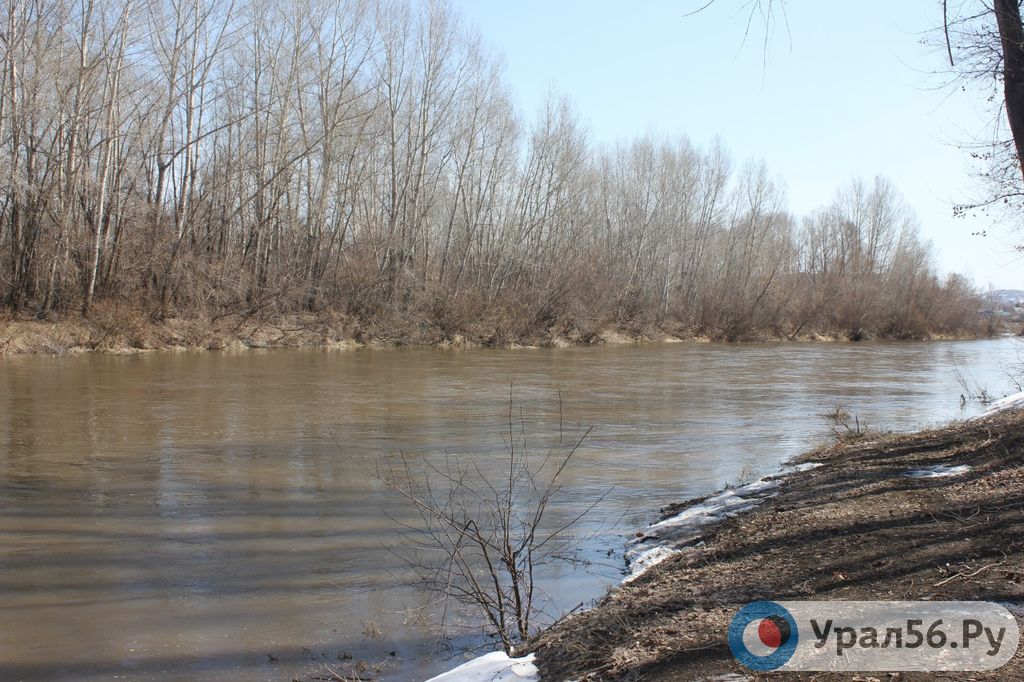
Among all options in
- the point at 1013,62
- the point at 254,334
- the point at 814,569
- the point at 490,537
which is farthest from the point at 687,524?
the point at 254,334

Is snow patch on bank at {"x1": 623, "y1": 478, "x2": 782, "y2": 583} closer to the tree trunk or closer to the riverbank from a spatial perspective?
the tree trunk

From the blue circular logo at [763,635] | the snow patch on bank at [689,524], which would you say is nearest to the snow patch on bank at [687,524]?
the snow patch on bank at [689,524]

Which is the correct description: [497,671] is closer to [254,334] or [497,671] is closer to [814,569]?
[814,569]

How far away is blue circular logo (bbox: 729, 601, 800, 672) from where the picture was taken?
279 centimetres

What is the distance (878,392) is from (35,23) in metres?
24.7

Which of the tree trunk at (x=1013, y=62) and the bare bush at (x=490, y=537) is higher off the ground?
the tree trunk at (x=1013, y=62)

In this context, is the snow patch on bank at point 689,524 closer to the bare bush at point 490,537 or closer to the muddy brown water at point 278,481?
the muddy brown water at point 278,481

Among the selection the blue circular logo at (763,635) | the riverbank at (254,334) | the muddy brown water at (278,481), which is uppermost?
the riverbank at (254,334)

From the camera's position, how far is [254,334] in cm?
2738

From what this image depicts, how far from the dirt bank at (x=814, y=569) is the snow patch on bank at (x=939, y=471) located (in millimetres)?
83

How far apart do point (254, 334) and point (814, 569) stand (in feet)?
84.7

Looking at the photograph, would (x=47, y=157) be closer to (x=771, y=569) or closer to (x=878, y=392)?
(x=878, y=392)

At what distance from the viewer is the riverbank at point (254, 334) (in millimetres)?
21531

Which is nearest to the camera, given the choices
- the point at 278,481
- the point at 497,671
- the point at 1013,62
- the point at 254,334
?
the point at 497,671
